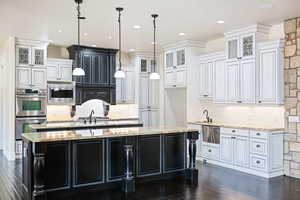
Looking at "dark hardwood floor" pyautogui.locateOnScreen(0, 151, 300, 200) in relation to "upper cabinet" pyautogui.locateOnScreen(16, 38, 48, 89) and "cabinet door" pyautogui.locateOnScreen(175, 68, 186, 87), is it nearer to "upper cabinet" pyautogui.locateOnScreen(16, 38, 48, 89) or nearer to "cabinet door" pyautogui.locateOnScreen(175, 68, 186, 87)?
"upper cabinet" pyautogui.locateOnScreen(16, 38, 48, 89)

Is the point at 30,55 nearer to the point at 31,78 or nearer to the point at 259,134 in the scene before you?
the point at 31,78

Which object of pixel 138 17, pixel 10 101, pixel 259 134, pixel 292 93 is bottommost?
pixel 259 134

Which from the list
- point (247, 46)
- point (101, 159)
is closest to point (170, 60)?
point (247, 46)

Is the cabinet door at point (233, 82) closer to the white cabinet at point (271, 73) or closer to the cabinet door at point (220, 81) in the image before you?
the cabinet door at point (220, 81)

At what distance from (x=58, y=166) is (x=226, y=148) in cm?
378

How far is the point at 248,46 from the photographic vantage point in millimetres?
6289

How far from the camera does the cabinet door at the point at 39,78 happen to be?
7762 mm

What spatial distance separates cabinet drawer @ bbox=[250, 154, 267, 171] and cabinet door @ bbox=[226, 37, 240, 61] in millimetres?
2264

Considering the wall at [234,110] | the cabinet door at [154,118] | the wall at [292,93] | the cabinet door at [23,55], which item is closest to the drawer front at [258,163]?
the wall at [292,93]

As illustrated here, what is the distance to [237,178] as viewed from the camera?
18.4 feet

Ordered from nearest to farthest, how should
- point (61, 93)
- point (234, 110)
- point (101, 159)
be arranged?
point (101, 159) → point (234, 110) → point (61, 93)

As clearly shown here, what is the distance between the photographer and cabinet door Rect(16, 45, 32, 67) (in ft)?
24.8

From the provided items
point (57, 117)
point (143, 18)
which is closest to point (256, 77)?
point (143, 18)

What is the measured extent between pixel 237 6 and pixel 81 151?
12.0ft
